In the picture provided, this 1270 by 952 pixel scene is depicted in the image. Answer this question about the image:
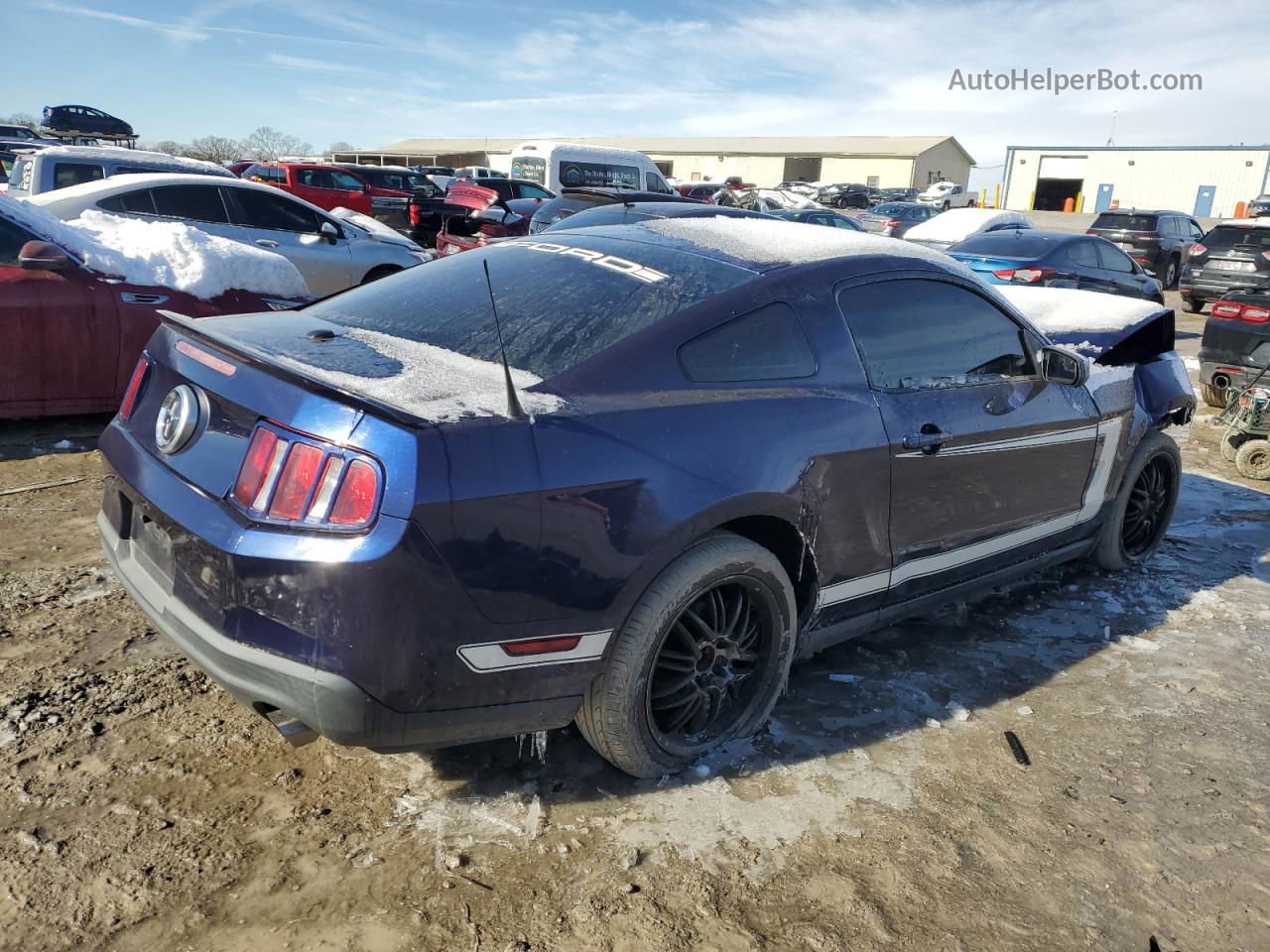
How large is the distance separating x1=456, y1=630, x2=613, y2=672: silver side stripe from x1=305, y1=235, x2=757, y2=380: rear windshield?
0.71m

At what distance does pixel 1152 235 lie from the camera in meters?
17.7

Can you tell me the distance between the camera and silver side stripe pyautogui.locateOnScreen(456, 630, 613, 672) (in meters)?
2.25

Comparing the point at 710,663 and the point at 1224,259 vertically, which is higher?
the point at 1224,259

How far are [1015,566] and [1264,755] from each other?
107 cm

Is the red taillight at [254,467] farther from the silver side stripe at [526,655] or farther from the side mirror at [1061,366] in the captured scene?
the side mirror at [1061,366]

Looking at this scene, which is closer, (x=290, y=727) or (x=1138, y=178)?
(x=290, y=727)

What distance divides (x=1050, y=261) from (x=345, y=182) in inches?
584

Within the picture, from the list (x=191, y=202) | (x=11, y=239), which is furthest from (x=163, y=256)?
(x=191, y=202)

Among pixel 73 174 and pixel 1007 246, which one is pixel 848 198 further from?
pixel 73 174

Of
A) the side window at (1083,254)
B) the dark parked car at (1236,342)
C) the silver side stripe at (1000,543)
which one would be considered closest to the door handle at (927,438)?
the silver side stripe at (1000,543)

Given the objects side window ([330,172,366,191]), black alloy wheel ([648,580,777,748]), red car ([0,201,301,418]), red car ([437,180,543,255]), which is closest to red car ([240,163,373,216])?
side window ([330,172,366,191])

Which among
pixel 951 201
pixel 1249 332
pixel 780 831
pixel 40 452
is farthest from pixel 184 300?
pixel 951 201

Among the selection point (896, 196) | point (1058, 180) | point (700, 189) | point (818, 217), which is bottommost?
point (818, 217)

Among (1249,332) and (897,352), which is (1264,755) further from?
(1249,332)
